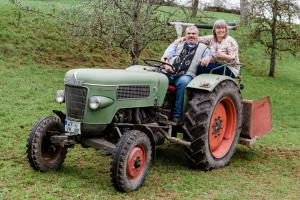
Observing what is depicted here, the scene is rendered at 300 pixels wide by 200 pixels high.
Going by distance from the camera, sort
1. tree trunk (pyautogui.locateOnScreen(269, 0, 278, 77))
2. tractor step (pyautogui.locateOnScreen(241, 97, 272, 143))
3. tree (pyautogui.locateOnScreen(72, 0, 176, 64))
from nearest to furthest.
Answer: tractor step (pyautogui.locateOnScreen(241, 97, 272, 143)) < tree (pyautogui.locateOnScreen(72, 0, 176, 64)) < tree trunk (pyautogui.locateOnScreen(269, 0, 278, 77))

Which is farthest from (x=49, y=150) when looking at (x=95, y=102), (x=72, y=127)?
(x=95, y=102)

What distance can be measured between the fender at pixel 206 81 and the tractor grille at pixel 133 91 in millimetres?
695

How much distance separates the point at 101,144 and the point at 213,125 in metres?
1.96

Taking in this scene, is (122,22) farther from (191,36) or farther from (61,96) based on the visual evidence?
(61,96)

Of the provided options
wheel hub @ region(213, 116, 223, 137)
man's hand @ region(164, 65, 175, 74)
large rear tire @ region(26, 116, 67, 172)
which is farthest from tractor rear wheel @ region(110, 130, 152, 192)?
wheel hub @ region(213, 116, 223, 137)

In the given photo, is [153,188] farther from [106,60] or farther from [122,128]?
[106,60]

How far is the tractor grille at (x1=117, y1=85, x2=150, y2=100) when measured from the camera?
Answer: 621cm

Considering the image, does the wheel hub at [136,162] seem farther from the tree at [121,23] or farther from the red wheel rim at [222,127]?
the tree at [121,23]

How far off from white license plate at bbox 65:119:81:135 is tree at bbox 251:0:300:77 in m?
15.0

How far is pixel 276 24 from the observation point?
20.1 meters

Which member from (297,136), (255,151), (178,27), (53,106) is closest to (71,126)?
(178,27)

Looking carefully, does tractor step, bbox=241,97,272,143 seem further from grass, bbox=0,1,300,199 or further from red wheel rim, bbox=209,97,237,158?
grass, bbox=0,1,300,199

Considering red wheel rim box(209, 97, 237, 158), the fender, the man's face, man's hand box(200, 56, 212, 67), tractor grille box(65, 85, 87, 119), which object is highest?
the man's face

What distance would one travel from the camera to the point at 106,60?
1686 centimetres
